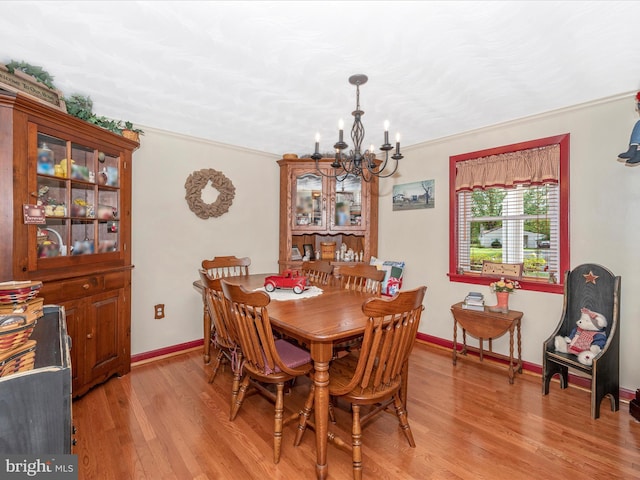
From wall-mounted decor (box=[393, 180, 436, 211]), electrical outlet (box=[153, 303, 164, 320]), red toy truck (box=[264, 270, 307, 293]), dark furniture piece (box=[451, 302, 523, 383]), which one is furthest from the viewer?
wall-mounted decor (box=[393, 180, 436, 211])

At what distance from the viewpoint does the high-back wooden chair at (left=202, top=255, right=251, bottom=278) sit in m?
3.34

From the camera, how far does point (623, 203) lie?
8.02 feet

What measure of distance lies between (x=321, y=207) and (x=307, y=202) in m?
0.20

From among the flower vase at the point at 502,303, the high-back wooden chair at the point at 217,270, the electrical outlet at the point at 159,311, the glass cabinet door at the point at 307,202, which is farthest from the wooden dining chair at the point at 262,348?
the glass cabinet door at the point at 307,202

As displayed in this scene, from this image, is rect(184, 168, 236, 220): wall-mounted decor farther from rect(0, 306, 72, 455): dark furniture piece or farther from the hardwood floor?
rect(0, 306, 72, 455): dark furniture piece

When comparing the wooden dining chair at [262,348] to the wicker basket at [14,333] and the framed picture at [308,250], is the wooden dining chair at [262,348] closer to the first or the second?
the wicker basket at [14,333]

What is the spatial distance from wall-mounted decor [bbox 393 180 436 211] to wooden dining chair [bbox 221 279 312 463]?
245 centimetres

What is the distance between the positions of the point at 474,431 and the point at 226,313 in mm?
1819

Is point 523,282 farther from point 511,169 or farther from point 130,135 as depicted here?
point 130,135

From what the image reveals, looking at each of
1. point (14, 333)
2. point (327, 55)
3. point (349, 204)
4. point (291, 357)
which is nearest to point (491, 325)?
point (291, 357)

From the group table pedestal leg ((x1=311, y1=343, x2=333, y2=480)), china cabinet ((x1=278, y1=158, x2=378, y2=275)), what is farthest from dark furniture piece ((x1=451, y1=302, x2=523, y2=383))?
table pedestal leg ((x1=311, y1=343, x2=333, y2=480))

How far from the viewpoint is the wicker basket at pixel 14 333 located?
40.3 inches

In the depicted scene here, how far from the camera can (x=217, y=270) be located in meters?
3.39

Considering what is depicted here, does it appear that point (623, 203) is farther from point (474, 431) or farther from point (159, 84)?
point (159, 84)
